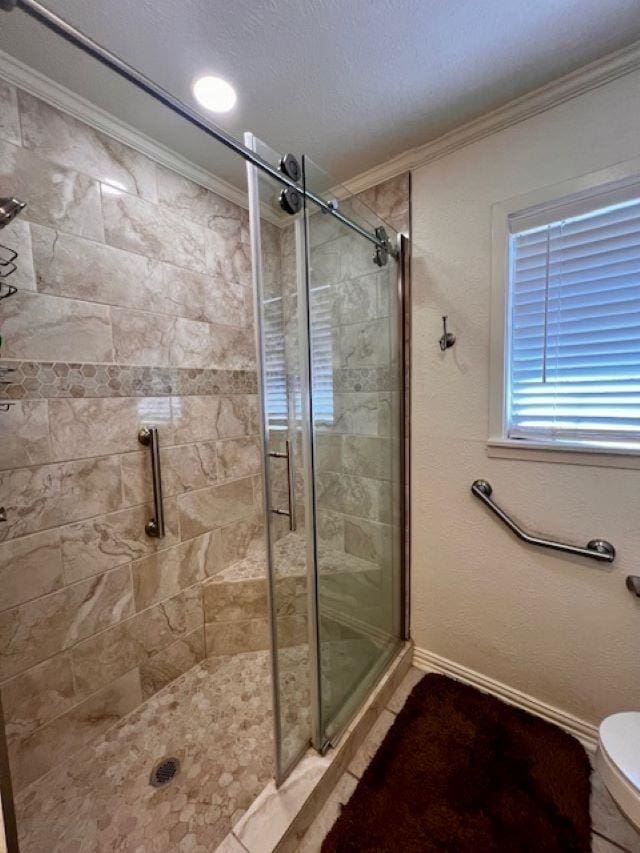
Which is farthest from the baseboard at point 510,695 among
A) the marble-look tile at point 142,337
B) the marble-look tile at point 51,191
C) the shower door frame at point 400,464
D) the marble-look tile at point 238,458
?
the marble-look tile at point 51,191

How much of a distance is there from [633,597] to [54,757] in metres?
2.14

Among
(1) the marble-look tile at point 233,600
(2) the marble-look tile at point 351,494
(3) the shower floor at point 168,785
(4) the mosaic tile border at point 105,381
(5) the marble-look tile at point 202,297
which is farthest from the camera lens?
(1) the marble-look tile at point 233,600

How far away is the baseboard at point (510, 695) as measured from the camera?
1.32m

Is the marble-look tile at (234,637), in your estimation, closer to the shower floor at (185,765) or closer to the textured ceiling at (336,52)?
the shower floor at (185,765)

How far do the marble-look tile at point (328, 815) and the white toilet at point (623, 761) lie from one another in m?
0.77

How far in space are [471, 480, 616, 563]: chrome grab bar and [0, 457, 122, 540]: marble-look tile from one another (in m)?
1.51


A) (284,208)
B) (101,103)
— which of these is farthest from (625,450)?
(101,103)

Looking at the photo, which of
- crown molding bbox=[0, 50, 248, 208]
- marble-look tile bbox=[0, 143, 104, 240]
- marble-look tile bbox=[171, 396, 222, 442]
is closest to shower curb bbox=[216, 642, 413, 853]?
marble-look tile bbox=[171, 396, 222, 442]

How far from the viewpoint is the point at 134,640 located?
60.0 inches

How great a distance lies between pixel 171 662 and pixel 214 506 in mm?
738

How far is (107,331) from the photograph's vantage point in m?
1.41

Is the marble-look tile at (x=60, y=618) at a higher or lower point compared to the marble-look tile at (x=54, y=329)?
lower

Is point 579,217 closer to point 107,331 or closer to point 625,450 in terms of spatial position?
point 625,450

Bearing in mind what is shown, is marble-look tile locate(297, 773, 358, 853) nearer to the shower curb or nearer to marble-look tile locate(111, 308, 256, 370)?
the shower curb
